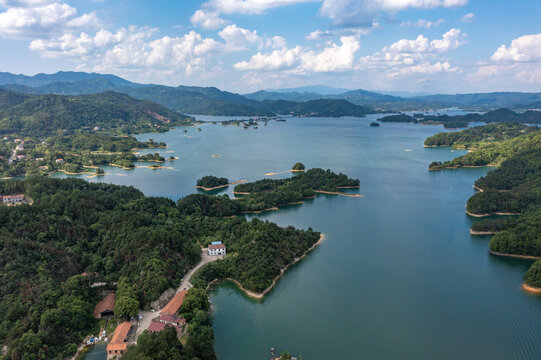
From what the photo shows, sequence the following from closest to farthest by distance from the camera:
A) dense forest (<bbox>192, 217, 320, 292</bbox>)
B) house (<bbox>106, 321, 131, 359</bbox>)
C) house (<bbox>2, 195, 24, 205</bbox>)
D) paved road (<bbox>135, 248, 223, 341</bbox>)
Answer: house (<bbox>106, 321, 131, 359</bbox>) < paved road (<bbox>135, 248, 223, 341</bbox>) < dense forest (<bbox>192, 217, 320, 292</bbox>) < house (<bbox>2, 195, 24, 205</bbox>)

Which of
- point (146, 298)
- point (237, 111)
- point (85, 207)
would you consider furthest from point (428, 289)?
point (237, 111)

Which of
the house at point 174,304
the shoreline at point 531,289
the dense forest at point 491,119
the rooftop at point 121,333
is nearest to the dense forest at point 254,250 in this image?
the house at point 174,304

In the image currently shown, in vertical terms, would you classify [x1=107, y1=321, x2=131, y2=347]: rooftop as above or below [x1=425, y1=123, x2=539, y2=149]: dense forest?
below

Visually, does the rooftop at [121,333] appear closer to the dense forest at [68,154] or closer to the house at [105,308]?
the house at [105,308]

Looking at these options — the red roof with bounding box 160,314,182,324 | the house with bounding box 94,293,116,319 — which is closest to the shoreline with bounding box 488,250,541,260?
the red roof with bounding box 160,314,182,324

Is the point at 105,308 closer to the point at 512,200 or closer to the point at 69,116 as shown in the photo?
the point at 512,200

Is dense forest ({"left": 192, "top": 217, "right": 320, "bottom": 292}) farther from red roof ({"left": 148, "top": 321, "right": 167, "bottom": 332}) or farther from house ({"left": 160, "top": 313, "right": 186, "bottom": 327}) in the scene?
red roof ({"left": 148, "top": 321, "right": 167, "bottom": 332})

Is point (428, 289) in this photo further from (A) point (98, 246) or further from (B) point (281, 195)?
(A) point (98, 246)
